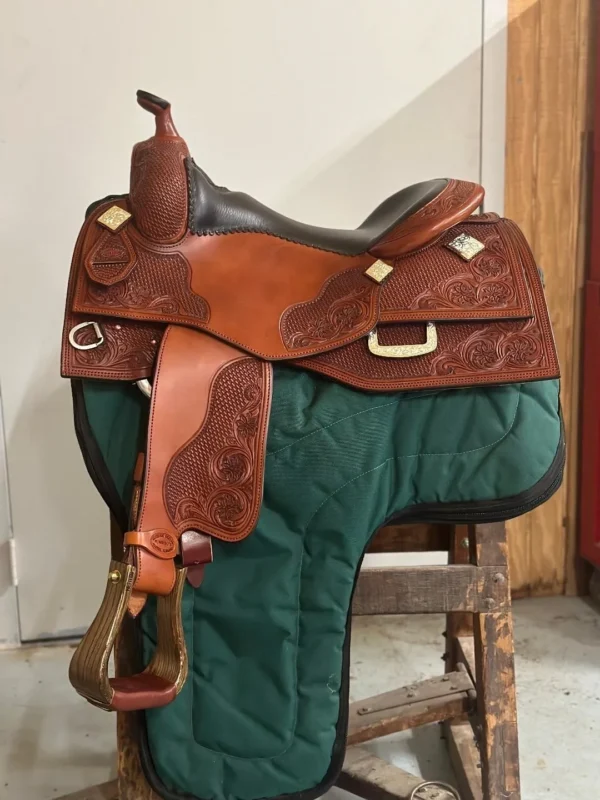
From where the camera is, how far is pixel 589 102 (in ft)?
5.01

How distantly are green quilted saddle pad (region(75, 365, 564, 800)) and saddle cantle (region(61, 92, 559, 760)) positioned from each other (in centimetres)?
5

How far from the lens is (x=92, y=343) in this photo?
29.3 inches

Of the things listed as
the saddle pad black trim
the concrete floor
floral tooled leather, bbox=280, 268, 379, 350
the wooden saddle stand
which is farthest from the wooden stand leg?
the saddle pad black trim

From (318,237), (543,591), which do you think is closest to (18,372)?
(318,237)

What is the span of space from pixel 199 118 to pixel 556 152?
81 centimetres

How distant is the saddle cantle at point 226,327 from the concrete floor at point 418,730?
2.35 ft

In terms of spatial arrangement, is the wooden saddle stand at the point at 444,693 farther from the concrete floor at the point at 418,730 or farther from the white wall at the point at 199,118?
the white wall at the point at 199,118

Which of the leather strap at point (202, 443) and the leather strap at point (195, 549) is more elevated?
the leather strap at point (202, 443)

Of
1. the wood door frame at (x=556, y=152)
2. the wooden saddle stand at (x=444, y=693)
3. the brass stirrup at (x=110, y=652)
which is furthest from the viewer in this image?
the wood door frame at (x=556, y=152)

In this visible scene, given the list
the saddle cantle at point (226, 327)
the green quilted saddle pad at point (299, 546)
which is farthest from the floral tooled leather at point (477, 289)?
the green quilted saddle pad at point (299, 546)

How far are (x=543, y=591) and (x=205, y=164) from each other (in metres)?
1.36

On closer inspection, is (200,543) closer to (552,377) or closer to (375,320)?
(375,320)

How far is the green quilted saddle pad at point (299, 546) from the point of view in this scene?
76 centimetres

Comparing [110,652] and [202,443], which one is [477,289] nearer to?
[202,443]
